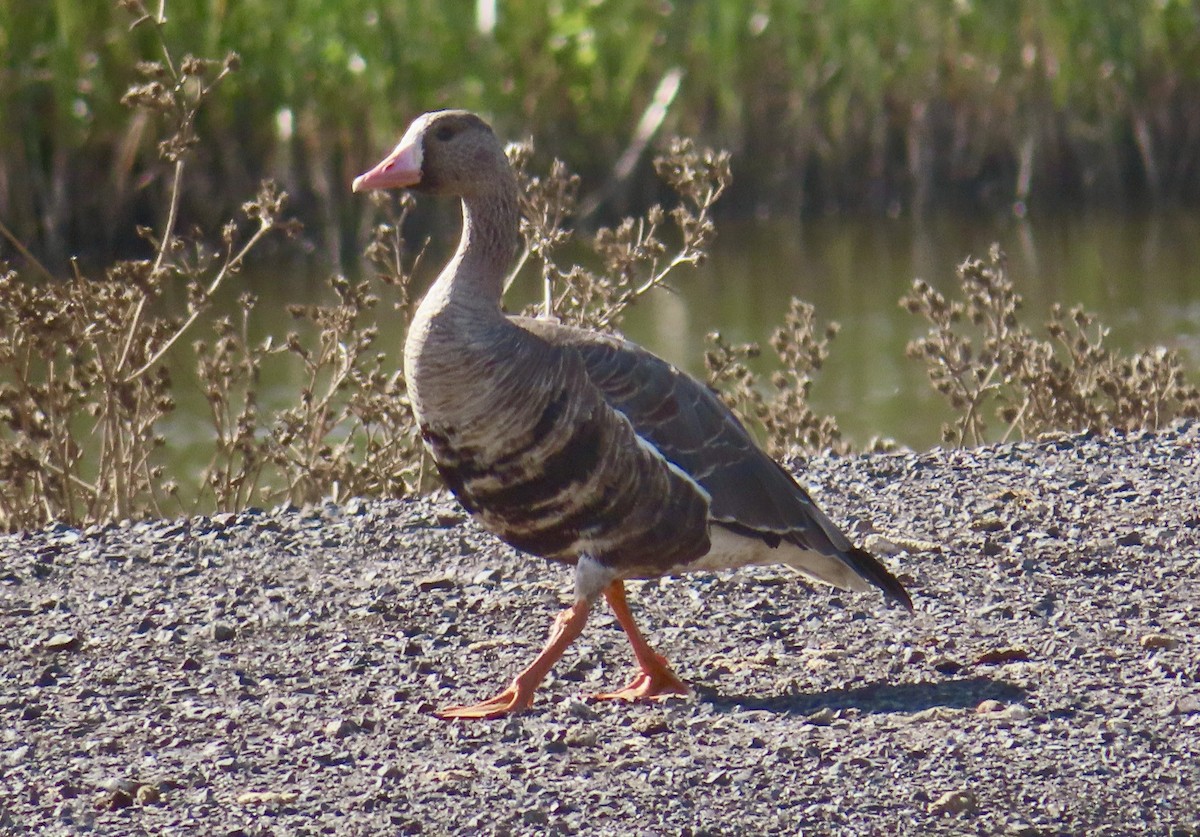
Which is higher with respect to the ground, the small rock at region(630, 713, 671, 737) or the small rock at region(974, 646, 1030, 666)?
the small rock at region(974, 646, 1030, 666)

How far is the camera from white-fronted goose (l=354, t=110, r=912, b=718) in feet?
16.1

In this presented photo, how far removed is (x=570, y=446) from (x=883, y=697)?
1133 millimetres

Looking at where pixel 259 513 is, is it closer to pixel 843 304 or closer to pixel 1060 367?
pixel 1060 367

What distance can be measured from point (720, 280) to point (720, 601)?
35.8 feet

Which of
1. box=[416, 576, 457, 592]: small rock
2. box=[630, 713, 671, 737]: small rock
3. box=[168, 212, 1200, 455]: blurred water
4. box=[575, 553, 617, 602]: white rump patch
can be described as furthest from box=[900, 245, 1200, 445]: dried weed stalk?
box=[630, 713, 671, 737]: small rock

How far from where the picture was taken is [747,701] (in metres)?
5.09

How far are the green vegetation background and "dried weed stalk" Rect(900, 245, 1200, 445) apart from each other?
334 inches

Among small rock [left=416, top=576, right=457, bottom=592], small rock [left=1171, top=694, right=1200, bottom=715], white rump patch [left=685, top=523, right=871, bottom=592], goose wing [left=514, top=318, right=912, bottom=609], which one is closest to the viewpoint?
small rock [left=1171, top=694, right=1200, bottom=715]

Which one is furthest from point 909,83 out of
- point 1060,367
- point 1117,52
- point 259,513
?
point 259,513

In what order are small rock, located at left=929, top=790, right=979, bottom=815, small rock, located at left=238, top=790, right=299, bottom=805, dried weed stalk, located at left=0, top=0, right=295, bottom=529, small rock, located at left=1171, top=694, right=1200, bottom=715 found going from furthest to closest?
dried weed stalk, located at left=0, top=0, right=295, bottom=529 < small rock, located at left=1171, top=694, right=1200, bottom=715 < small rock, located at left=238, top=790, right=299, bottom=805 < small rock, located at left=929, top=790, right=979, bottom=815

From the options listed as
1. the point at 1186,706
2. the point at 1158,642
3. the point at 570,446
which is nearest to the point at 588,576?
the point at 570,446

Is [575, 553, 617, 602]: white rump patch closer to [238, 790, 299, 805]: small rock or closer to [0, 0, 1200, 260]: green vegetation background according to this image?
[238, 790, 299, 805]: small rock

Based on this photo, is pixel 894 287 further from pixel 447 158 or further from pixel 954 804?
pixel 954 804

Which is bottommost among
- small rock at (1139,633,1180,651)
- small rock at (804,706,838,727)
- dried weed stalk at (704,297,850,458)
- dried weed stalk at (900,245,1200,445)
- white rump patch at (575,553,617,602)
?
small rock at (804,706,838,727)
